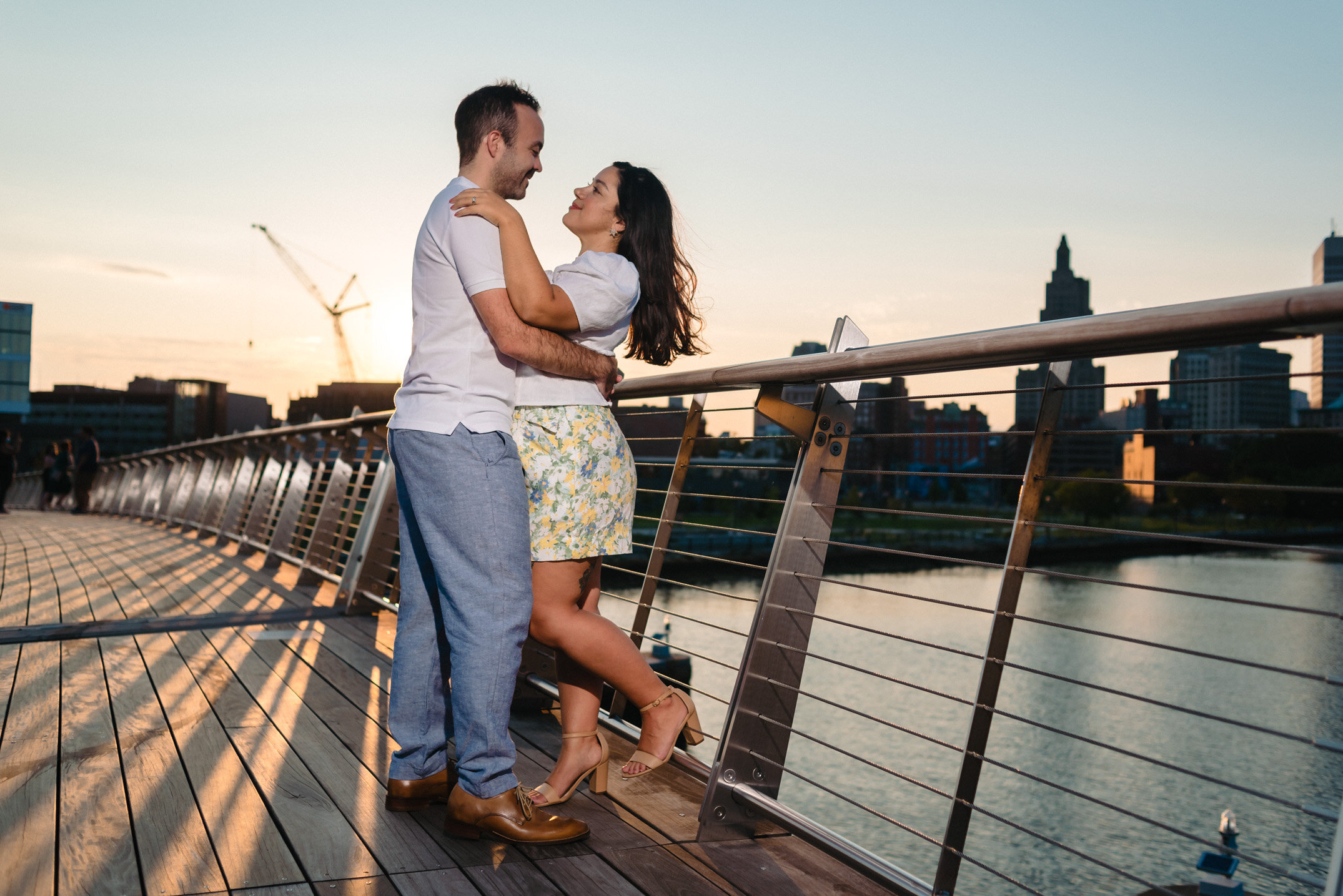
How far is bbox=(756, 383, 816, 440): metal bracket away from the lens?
83.4 inches

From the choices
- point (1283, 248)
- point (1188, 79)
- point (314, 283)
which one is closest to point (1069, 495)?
point (1188, 79)

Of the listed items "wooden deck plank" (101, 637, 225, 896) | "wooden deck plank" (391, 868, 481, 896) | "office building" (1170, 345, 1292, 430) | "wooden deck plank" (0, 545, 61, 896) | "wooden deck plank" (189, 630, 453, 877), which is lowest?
"wooden deck plank" (0, 545, 61, 896)

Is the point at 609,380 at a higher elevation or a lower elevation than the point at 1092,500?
lower

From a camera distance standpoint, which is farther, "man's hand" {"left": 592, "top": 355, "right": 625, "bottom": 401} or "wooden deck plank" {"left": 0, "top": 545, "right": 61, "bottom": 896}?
"man's hand" {"left": 592, "top": 355, "right": 625, "bottom": 401}

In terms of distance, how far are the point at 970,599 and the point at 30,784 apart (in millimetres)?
81282

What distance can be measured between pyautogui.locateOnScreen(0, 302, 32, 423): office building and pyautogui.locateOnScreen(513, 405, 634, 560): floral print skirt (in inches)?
2387

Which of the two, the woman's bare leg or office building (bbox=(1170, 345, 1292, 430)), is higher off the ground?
office building (bbox=(1170, 345, 1292, 430))

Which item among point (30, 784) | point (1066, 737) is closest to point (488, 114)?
point (30, 784)

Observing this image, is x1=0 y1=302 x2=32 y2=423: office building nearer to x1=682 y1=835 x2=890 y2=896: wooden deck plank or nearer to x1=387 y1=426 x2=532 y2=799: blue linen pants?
x1=387 y1=426 x2=532 y2=799: blue linen pants

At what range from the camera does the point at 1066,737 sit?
3022cm

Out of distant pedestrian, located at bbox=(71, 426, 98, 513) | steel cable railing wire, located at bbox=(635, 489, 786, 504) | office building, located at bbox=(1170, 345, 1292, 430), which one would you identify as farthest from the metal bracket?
office building, located at bbox=(1170, 345, 1292, 430)

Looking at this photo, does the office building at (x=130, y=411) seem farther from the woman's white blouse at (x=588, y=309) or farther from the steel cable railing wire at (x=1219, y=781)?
the steel cable railing wire at (x=1219, y=781)

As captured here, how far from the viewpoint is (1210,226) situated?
10575 centimetres

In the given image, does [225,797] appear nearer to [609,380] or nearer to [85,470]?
[609,380]
